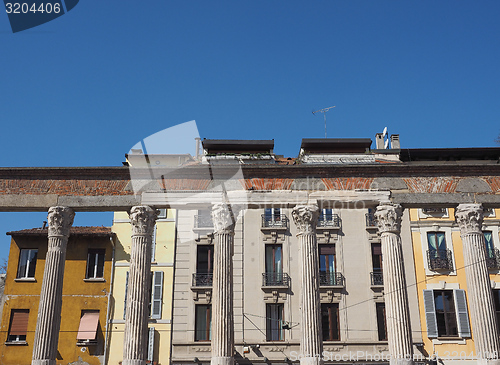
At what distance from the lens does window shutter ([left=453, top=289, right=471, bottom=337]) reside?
1054 inches

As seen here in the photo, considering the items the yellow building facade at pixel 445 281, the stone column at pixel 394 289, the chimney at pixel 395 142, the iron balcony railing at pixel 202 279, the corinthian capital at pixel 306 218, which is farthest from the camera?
the chimney at pixel 395 142

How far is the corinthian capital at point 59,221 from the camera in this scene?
66.2 feet

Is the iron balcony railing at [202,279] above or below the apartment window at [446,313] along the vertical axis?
above

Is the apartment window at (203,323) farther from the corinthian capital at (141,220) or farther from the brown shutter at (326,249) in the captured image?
the corinthian capital at (141,220)

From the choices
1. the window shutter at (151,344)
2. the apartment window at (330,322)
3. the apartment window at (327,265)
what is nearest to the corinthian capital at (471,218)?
the apartment window at (327,265)

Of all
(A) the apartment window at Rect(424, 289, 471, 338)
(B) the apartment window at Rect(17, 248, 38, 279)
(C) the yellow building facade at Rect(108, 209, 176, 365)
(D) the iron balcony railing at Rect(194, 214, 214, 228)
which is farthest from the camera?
(D) the iron balcony railing at Rect(194, 214, 214, 228)

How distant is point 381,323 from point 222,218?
38.3ft

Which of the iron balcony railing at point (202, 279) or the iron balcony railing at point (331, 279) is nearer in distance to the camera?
the iron balcony railing at point (331, 279)

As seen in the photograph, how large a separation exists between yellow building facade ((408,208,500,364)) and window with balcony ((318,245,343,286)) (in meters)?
4.11

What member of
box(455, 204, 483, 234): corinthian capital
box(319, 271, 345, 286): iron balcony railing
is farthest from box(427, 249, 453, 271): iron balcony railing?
box(455, 204, 483, 234): corinthian capital

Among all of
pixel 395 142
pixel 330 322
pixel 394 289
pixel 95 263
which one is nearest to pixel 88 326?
pixel 95 263

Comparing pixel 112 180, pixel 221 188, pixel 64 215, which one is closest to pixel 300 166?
pixel 221 188

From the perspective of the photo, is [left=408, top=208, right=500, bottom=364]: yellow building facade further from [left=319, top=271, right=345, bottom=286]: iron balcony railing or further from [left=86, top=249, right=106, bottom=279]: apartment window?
[left=86, top=249, right=106, bottom=279]: apartment window

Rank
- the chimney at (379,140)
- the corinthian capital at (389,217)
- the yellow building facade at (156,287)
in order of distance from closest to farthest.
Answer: the corinthian capital at (389,217)
the yellow building facade at (156,287)
the chimney at (379,140)
